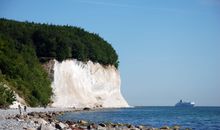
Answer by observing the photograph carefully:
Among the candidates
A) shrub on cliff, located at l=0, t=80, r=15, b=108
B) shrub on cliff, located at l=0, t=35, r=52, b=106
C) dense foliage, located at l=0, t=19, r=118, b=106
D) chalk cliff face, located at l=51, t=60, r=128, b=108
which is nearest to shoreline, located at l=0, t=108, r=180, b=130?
shrub on cliff, located at l=0, t=80, r=15, b=108

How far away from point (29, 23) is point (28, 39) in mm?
13722

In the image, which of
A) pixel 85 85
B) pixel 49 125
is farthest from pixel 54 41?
pixel 49 125

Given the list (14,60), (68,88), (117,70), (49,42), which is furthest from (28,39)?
(117,70)

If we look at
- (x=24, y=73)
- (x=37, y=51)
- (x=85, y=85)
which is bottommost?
(x=24, y=73)

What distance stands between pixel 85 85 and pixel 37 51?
1161cm

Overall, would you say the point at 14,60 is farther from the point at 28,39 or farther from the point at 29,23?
the point at 29,23

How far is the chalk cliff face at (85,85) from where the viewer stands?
81875 mm

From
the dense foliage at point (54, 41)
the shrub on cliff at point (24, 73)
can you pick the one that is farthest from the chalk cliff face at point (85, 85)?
the shrub on cliff at point (24, 73)

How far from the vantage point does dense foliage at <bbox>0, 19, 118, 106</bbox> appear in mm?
64375

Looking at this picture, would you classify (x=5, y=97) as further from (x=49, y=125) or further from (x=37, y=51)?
(x=37, y=51)

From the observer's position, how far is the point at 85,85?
9019cm

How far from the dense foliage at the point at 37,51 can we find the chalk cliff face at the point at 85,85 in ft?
5.18

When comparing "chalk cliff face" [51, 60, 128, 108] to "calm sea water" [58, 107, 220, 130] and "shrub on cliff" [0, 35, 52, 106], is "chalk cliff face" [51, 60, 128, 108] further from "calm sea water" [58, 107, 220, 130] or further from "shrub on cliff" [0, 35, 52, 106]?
"calm sea water" [58, 107, 220, 130]

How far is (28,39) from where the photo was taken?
82312 millimetres
